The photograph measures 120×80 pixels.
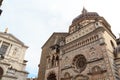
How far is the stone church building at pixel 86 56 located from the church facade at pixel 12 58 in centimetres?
491

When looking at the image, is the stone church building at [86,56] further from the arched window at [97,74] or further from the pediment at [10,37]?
the pediment at [10,37]

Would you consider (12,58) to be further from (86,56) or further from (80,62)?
(86,56)

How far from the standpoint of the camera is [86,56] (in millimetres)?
21156

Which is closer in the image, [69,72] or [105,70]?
[105,70]

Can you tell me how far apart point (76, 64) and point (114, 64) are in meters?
6.56

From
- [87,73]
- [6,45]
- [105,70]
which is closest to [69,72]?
[87,73]

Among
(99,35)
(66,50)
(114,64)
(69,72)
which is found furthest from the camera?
(66,50)

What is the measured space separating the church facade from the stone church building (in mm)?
4914

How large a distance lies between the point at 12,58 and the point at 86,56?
15188mm

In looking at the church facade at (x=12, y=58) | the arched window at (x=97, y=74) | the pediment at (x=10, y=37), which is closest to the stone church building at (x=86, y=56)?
the arched window at (x=97, y=74)

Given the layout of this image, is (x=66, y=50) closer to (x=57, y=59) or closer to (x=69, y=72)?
(x=57, y=59)

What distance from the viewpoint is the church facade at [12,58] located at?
77.4 feet

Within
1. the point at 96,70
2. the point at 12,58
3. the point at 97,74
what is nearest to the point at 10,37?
the point at 12,58

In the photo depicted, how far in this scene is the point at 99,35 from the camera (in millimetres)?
20766
